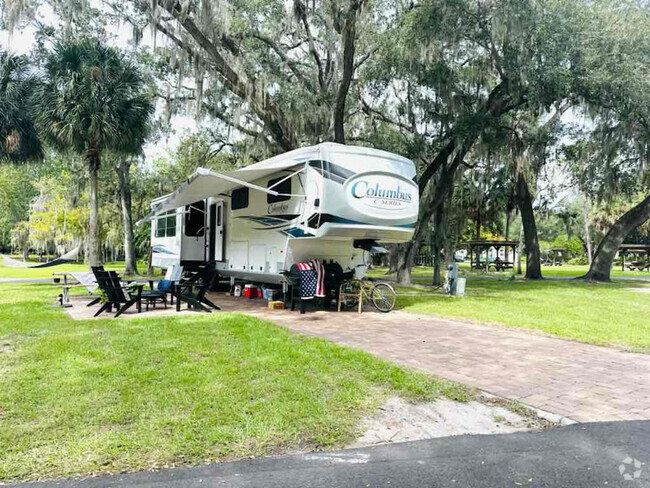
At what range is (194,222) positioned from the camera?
46.3 ft

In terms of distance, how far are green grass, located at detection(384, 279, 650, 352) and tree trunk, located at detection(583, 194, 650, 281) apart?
5.94 meters

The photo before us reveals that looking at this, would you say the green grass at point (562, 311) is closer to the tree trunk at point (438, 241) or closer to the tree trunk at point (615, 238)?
the tree trunk at point (438, 241)

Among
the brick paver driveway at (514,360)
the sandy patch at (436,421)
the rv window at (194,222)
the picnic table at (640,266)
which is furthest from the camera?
the picnic table at (640,266)

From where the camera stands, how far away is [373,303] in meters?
10.1

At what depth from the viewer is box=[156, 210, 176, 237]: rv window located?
14.8 metres

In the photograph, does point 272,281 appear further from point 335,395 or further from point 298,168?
point 335,395

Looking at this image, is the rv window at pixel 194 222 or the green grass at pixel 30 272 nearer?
the rv window at pixel 194 222

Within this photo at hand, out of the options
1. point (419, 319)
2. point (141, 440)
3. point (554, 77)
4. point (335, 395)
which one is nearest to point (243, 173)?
point (419, 319)

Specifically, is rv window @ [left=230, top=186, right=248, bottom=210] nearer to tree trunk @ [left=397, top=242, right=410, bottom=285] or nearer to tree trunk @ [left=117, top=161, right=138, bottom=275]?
tree trunk @ [left=397, top=242, right=410, bottom=285]

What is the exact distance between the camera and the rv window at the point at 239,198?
11586mm

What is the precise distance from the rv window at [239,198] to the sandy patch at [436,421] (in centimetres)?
825

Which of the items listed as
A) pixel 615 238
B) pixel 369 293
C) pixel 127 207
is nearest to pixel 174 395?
pixel 369 293

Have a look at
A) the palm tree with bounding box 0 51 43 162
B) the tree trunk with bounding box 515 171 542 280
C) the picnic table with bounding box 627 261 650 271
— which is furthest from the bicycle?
the picnic table with bounding box 627 261 650 271

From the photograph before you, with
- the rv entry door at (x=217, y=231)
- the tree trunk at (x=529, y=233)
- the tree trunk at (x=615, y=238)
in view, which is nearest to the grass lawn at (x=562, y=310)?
the rv entry door at (x=217, y=231)
